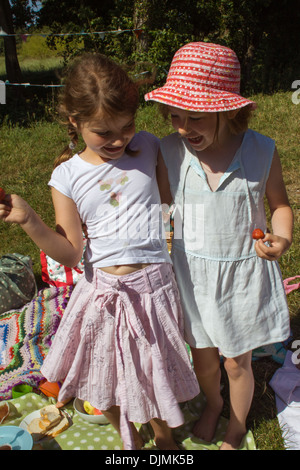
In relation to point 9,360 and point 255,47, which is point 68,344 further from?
point 255,47

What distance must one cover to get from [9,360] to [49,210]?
196 centimetres

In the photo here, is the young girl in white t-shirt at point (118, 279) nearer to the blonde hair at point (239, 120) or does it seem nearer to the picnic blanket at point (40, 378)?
the blonde hair at point (239, 120)

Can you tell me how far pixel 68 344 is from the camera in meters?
1.66

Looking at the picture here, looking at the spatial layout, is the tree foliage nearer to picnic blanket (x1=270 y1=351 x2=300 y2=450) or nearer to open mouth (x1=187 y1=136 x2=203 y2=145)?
picnic blanket (x1=270 y1=351 x2=300 y2=450)

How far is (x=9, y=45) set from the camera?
10.3 metres

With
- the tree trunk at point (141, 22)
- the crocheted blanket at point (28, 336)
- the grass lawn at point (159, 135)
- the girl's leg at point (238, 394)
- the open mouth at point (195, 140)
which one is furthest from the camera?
the tree trunk at point (141, 22)

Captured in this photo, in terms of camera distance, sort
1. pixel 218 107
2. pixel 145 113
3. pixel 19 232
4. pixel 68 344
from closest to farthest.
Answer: pixel 218 107 → pixel 68 344 → pixel 19 232 → pixel 145 113

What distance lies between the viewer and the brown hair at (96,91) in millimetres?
1435

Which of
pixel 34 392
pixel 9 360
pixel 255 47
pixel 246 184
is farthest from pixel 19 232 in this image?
pixel 255 47

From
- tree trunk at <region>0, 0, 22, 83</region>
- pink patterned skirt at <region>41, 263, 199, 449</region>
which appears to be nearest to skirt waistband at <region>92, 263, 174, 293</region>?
pink patterned skirt at <region>41, 263, 199, 449</region>

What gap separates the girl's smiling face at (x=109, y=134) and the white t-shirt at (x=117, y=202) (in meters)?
0.07

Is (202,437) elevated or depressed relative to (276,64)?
depressed

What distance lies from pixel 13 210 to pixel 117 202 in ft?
1.20

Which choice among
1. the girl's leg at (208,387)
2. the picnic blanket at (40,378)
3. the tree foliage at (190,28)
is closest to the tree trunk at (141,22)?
the tree foliage at (190,28)
